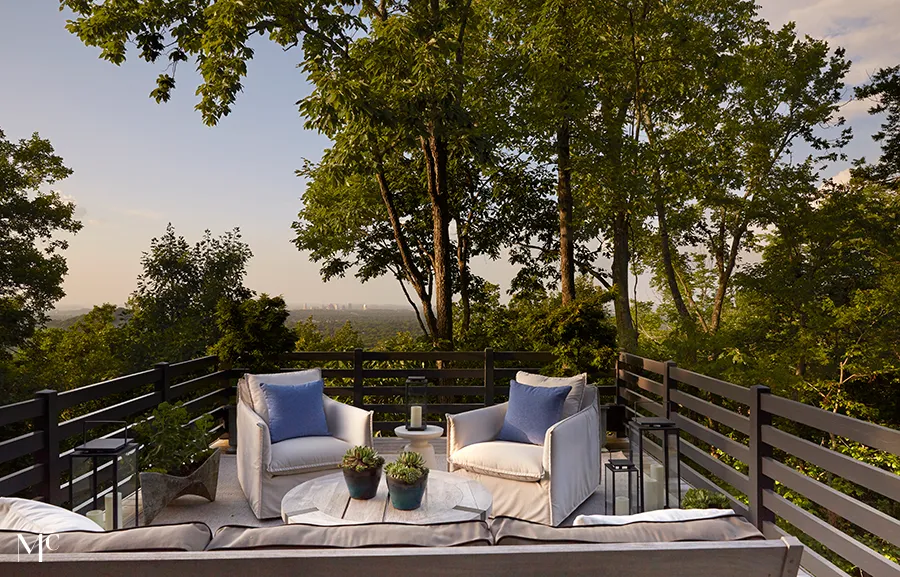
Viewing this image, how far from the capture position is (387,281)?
1184cm

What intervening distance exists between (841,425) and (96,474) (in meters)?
3.53

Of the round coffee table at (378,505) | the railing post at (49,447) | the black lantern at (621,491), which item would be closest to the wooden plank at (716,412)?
the black lantern at (621,491)

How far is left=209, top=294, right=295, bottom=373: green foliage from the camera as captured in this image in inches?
230

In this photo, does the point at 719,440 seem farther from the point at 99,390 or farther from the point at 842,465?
the point at 99,390

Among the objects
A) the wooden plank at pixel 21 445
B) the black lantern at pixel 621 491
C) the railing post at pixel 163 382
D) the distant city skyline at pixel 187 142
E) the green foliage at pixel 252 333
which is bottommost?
the black lantern at pixel 621 491

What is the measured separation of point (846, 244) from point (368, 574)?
37.8ft

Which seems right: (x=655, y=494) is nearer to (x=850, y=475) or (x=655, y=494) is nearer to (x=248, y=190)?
(x=850, y=475)

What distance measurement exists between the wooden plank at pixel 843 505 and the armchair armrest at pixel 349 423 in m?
2.40

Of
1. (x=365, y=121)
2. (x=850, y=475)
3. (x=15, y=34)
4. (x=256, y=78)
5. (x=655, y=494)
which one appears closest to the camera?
(x=850, y=475)

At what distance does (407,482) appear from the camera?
306cm

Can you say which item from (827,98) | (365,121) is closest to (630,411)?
(365,121)

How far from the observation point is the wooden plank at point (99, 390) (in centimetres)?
360

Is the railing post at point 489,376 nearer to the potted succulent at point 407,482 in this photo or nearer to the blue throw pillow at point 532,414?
the blue throw pillow at point 532,414

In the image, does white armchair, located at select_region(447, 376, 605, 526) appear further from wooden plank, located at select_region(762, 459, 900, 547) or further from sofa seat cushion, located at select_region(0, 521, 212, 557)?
sofa seat cushion, located at select_region(0, 521, 212, 557)
